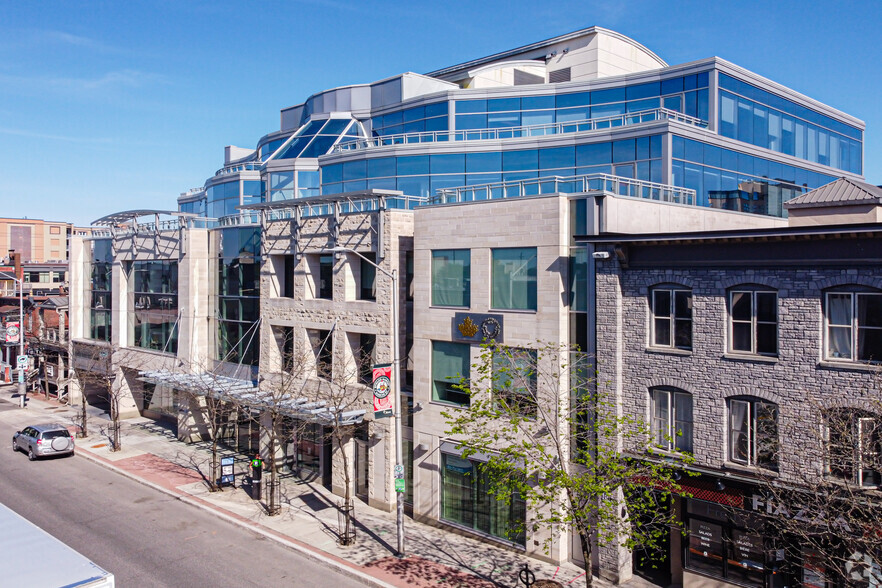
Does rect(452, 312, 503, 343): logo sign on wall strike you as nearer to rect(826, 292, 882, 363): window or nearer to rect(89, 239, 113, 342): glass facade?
rect(826, 292, 882, 363): window

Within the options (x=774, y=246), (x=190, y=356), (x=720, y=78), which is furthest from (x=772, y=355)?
(x=190, y=356)

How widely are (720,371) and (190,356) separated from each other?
93.3ft

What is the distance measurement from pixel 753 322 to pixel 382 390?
11639mm

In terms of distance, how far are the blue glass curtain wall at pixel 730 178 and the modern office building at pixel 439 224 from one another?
13 cm

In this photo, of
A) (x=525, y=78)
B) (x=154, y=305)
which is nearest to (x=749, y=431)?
(x=525, y=78)

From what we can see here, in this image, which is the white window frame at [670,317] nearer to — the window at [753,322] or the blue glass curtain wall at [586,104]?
the window at [753,322]

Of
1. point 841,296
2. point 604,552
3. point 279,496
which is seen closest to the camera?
point 841,296

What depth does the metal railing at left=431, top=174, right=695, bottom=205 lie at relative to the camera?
912 inches

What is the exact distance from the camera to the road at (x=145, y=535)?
2084cm

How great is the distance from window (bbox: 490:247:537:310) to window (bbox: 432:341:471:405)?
231 cm

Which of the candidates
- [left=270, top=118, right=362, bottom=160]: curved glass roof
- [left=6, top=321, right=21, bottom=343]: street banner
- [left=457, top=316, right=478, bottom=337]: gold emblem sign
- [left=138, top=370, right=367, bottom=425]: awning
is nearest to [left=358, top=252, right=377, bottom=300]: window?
[left=138, top=370, right=367, bottom=425]: awning

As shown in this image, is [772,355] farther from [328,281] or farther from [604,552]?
[328,281]

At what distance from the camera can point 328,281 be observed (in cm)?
3102

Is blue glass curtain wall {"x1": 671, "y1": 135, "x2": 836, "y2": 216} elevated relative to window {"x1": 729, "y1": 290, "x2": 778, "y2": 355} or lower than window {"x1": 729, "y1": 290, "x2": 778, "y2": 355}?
elevated
